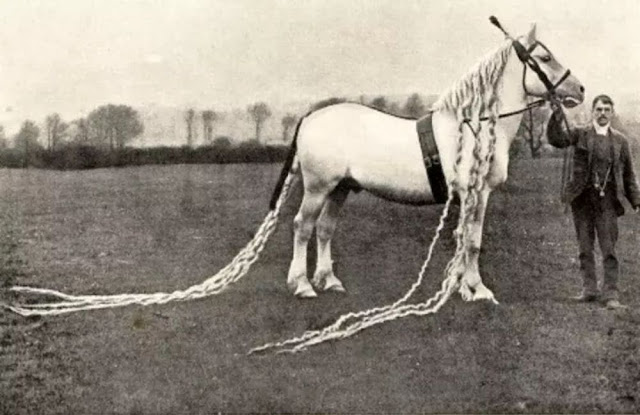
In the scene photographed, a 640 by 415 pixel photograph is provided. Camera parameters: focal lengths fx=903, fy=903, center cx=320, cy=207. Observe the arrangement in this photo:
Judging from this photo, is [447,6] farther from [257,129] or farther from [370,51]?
[257,129]

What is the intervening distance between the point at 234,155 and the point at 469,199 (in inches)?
25.9

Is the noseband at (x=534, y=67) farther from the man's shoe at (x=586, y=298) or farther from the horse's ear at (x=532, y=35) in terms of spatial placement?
the man's shoe at (x=586, y=298)

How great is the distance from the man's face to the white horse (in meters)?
0.06

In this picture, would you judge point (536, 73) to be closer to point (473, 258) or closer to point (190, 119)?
point (473, 258)

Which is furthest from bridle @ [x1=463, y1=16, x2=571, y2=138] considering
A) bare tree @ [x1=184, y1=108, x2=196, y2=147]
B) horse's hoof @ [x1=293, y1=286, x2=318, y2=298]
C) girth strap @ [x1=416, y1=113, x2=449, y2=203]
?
bare tree @ [x1=184, y1=108, x2=196, y2=147]

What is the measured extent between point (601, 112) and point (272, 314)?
1053mm

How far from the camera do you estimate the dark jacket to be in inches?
96.8

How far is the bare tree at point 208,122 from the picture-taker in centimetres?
251

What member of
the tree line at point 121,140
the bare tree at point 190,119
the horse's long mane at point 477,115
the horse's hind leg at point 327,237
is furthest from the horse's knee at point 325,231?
the bare tree at point 190,119

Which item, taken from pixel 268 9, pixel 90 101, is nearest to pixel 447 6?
pixel 268 9

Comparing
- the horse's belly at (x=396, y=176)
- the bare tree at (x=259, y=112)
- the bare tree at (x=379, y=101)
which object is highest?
the bare tree at (x=379, y=101)

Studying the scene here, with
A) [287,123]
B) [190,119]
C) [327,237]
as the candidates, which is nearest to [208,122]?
[190,119]

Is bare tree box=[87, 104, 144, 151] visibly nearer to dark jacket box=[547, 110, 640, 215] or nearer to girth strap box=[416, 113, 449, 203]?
girth strap box=[416, 113, 449, 203]

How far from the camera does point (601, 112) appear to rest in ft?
8.11
